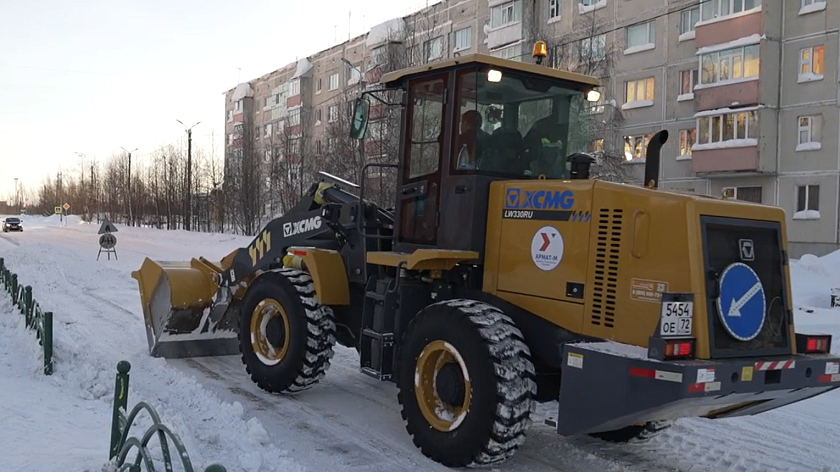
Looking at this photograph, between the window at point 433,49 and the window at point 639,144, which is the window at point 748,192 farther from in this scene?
the window at point 433,49

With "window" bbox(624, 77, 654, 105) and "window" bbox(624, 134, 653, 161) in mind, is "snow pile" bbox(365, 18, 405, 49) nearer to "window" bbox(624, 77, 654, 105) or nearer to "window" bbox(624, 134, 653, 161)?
"window" bbox(624, 77, 654, 105)

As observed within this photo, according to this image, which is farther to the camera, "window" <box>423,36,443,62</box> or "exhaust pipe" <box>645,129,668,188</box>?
"window" <box>423,36,443,62</box>

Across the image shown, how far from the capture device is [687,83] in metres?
30.5

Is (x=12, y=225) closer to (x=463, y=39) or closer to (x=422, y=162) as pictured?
(x=463, y=39)

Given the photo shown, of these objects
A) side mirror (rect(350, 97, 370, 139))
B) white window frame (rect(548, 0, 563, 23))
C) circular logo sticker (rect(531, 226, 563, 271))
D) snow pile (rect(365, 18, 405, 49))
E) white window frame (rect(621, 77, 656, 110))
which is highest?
snow pile (rect(365, 18, 405, 49))

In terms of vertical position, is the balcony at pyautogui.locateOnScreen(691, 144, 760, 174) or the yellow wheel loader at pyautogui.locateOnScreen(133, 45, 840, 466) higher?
the balcony at pyautogui.locateOnScreen(691, 144, 760, 174)

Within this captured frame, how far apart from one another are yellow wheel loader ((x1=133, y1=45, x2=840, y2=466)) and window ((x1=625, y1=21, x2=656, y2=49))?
26776 mm

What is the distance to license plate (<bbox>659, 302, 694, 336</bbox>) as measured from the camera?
4770 mm

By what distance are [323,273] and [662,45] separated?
26.9 metres

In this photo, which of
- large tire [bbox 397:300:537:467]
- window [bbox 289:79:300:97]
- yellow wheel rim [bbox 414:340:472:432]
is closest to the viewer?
large tire [bbox 397:300:537:467]

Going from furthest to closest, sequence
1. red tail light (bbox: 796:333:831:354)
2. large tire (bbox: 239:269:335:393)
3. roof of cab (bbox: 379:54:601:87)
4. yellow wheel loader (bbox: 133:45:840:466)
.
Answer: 1. large tire (bbox: 239:269:335:393)
2. roof of cab (bbox: 379:54:601:87)
3. red tail light (bbox: 796:333:831:354)
4. yellow wheel loader (bbox: 133:45:840:466)

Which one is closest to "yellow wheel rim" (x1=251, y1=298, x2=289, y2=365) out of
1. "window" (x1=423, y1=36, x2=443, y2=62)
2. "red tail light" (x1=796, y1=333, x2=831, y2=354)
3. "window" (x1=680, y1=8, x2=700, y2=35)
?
"red tail light" (x1=796, y1=333, x2=831, y2=354)

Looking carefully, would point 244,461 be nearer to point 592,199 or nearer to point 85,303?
point 592,199

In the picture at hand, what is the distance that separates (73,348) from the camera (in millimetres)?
9195
